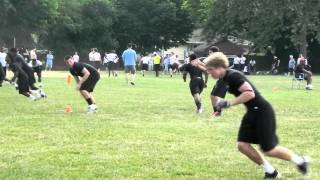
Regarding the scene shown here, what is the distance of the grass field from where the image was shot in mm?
8445

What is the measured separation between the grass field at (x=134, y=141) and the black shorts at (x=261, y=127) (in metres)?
0.64

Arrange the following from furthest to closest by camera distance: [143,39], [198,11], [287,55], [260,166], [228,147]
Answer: [143,39]
[198,11]
[287,55]
[228,147]
[260,166]

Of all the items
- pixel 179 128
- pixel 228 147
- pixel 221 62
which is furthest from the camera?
pixel 179 128

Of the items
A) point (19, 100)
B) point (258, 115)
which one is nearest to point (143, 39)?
point (19, 100)

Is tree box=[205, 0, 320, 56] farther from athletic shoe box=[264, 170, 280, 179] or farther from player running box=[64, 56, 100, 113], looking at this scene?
athletic shoe box=[264, 170, 280, 179]

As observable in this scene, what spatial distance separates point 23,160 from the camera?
917cm

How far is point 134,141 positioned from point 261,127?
13.0 feet

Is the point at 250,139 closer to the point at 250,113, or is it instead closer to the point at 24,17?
the point at 250,113

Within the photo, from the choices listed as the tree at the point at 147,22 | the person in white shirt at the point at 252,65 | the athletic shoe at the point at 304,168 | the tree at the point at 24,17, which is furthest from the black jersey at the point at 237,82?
the tree at the point at 147,22

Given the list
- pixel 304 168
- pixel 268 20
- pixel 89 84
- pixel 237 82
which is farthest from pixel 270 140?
pixel 268 20

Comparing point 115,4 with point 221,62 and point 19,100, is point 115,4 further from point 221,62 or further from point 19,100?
point 221,62

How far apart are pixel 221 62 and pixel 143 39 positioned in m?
71.2

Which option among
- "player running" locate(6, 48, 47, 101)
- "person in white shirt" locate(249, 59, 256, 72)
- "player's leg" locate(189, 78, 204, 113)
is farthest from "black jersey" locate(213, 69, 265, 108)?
"person in white shirt" locate(249, 59, 256, 72)

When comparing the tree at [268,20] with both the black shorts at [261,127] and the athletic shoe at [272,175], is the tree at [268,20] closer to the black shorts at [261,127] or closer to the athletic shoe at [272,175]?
the athletic shoe at [272,175]
